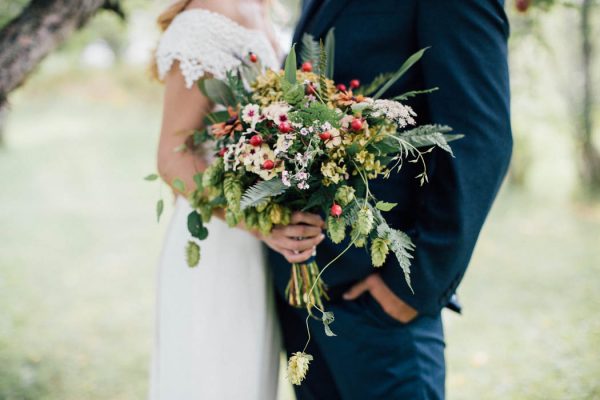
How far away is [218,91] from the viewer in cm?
180

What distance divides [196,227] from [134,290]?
4638mm

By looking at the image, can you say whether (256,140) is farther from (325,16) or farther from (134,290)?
(134,290)

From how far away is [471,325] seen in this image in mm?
5031

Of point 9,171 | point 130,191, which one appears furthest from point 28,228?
point 9,171

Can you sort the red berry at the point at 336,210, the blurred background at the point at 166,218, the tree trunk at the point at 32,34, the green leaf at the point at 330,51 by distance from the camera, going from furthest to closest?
the blurred background at the point at 166,218
the tree trunk at the point at 32,34
the green leaf at the point at 330,51
the red berry at the point at 336,210

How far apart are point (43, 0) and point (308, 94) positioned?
66.8 inches

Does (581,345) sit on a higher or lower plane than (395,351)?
lower

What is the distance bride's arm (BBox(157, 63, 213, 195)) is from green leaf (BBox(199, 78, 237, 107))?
0.13 metres

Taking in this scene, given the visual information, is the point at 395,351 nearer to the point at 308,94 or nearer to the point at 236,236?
the point at 236,236

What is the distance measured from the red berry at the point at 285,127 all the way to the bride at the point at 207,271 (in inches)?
24.0

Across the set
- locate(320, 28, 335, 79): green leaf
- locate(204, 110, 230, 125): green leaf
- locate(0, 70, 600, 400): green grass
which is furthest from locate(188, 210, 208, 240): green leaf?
locate(0, 70, 600, 400): green grass

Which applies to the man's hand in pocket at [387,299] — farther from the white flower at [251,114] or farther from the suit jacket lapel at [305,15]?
the suit jacket lapel at [305,15]

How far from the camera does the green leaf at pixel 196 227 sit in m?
1.82

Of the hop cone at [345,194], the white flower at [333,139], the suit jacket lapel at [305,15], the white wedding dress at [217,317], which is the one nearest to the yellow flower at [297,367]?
the hop cone at [345,194]
